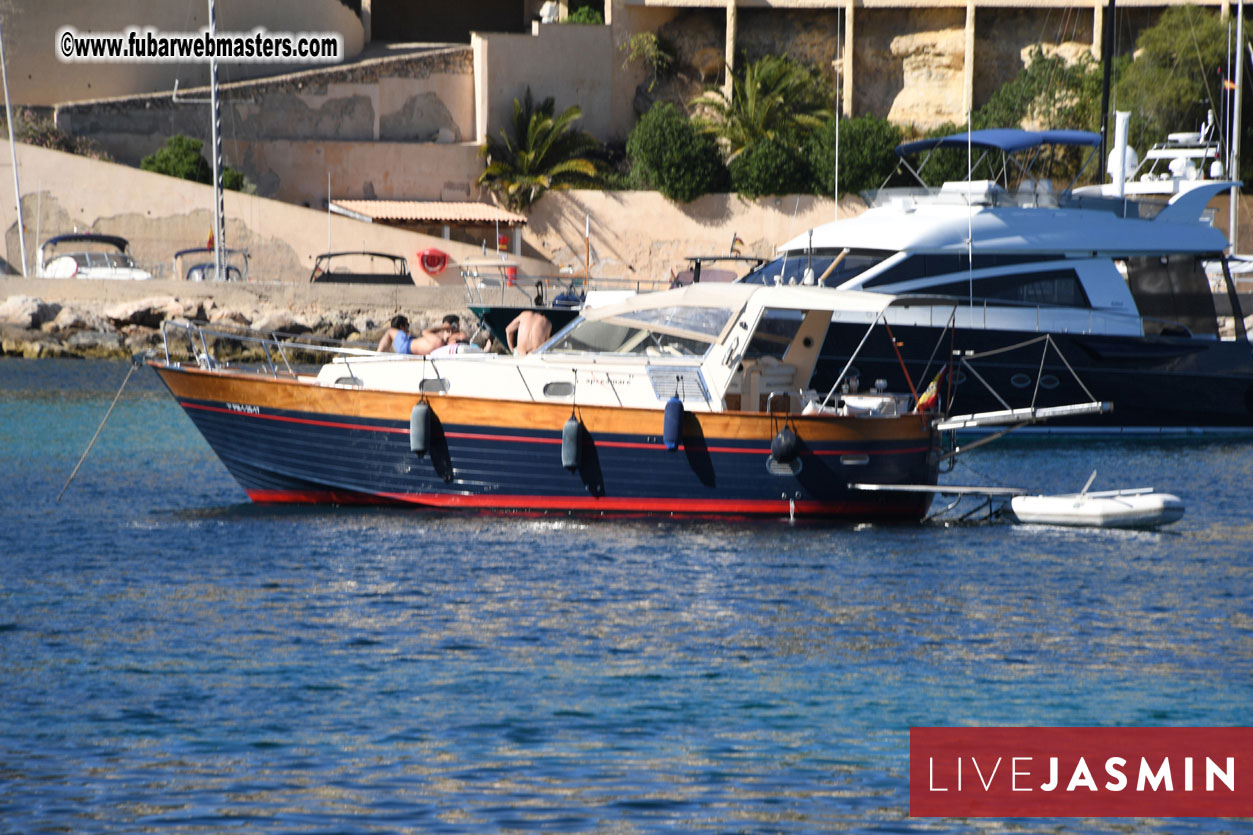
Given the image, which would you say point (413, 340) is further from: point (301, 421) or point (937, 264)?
point (937, 264)

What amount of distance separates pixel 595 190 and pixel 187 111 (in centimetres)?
1139

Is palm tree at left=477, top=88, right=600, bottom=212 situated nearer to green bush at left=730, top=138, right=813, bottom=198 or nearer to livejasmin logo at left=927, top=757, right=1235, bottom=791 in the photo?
green bush at left=730, top=138, right=813, bottom=198

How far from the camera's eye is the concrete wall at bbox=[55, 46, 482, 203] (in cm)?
4534

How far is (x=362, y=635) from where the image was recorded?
12.0m

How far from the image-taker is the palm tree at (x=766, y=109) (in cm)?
4669

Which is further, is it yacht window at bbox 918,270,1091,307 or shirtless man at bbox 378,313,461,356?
yacht window at bbox 918,270,1091,307

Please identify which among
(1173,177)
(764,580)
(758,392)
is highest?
(1173,177)

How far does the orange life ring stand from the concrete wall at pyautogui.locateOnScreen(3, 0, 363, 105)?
30.0 ft

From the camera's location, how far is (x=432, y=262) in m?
42.9

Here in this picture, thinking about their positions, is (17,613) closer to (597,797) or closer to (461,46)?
(597,797)

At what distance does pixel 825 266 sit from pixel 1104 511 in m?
8.39

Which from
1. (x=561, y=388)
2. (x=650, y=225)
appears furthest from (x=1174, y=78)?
(x=561, y=388)

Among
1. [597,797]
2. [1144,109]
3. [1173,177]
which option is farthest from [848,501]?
[1144,109]

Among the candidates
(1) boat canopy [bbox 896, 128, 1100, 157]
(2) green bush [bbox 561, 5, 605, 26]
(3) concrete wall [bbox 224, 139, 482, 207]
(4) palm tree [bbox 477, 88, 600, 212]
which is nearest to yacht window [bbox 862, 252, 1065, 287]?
(1) boat canopy [bbox 896, 128, 1100, 157]
